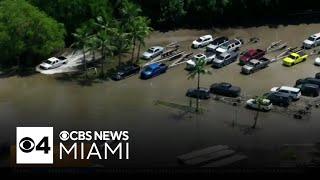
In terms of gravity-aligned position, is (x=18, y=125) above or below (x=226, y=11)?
below

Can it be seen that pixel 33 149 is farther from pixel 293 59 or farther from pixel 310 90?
pixel 293 59

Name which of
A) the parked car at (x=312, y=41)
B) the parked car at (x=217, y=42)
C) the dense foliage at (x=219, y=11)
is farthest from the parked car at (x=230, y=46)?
the parked car at (x=312, y=41)

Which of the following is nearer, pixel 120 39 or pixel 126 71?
pixel 126 71

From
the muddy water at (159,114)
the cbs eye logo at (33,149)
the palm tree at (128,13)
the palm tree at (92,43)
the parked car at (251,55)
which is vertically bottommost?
the cbs eye logo at (33,149)

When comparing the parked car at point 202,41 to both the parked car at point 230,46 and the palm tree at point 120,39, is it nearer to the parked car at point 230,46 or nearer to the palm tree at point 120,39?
the parked car at point 230,46

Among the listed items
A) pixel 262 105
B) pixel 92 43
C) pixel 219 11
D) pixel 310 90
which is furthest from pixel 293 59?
pixel 92 43

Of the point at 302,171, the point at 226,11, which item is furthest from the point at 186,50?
the point at 302,171

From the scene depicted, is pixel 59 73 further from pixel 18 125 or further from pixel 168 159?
pixel 168 159
